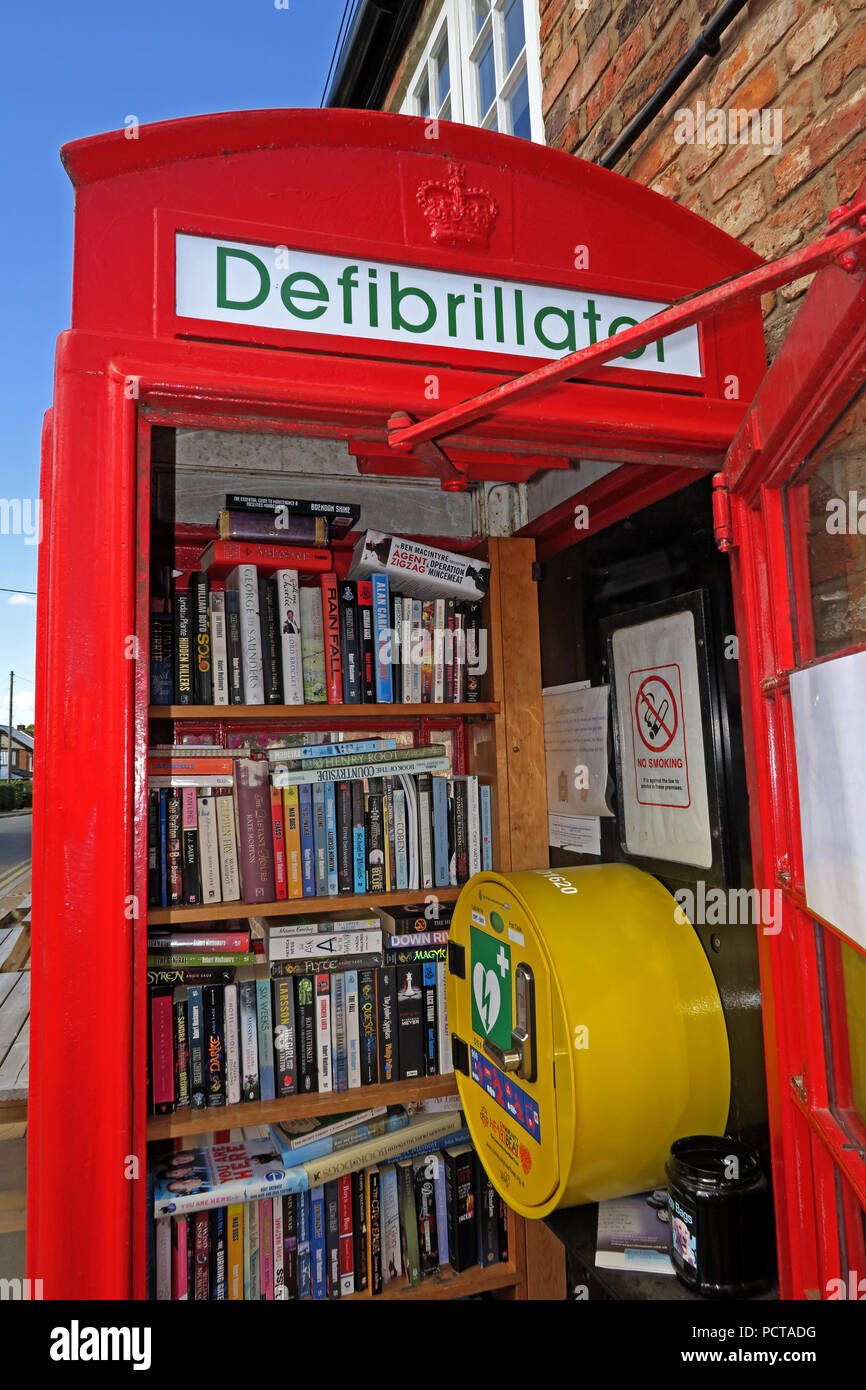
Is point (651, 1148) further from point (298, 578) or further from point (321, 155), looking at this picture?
point (321, 155)

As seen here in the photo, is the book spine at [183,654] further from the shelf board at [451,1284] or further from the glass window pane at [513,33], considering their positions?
the glass window pane at [513,33]

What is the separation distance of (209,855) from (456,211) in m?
1.56

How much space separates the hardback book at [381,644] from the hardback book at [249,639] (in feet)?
1.05

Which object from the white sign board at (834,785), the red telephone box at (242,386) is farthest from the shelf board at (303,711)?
the white sign board at (834,785)

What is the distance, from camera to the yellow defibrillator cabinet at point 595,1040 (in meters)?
1.56

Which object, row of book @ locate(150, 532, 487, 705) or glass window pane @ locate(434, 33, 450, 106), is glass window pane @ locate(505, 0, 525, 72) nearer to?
glass window pane @ locate(434, 33, 450, 106)

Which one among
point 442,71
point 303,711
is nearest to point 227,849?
point 303,711

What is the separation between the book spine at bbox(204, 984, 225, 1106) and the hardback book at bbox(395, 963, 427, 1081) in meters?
0.47

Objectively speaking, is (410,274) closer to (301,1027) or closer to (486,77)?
(301,1027)

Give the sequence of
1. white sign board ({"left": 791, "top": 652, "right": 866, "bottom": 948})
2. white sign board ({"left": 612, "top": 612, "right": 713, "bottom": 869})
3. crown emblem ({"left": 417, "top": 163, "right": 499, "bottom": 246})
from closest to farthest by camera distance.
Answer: white sign board ({"left": 791, "top": 652, "right": 866, "bottom": 948}) → crown emblem ({"left": 417, "top": 163, "right": 499, "bottom": 246}) → white sign board ({"left": 612, "top": 612, "right": 713, "bottom": 869})

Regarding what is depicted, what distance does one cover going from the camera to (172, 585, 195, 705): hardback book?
2.14m

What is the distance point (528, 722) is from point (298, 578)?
0.77m

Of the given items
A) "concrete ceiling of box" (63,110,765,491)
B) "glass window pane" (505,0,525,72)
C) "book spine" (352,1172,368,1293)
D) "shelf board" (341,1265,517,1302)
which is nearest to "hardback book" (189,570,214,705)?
"concrete ceiling of box" (63,110,765,491)

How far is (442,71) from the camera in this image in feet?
11.0
